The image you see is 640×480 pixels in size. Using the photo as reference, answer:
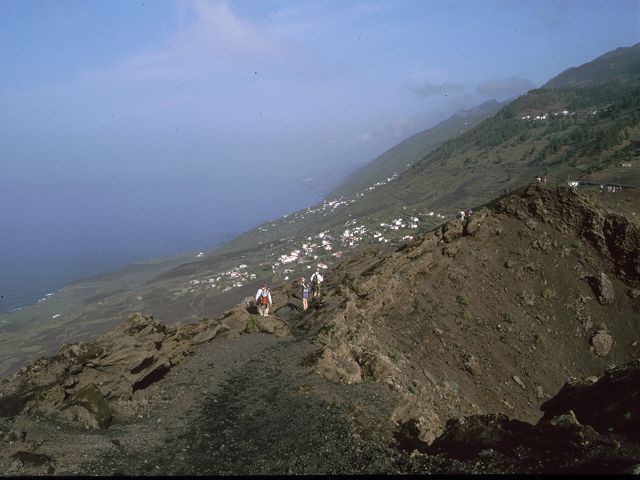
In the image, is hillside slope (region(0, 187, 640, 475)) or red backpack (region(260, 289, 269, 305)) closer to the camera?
hillside slope (region(0, 187, 640, 475))

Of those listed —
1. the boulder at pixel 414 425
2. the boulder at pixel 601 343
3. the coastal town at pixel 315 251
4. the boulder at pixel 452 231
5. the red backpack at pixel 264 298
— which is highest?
the boulder at pixel 452 231

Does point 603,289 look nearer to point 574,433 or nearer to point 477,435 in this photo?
point 477,435

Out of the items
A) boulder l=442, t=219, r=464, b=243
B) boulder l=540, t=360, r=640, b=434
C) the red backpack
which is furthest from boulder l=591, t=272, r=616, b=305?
the red backpack

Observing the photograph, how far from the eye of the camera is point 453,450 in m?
7.68

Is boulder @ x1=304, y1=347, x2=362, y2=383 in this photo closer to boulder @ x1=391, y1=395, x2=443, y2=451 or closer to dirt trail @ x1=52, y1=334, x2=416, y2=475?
dirt trail @ x1=52, y1=334, x2=416, y2=475

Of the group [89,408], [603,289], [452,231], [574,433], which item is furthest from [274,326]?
[603,289]

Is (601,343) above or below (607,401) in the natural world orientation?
below

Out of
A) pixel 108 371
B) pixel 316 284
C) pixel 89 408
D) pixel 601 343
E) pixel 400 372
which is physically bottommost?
pixel 601 343

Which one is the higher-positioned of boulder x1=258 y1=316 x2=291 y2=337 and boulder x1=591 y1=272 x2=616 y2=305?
boulder x1=258 y1=316 x2=291 y2=337

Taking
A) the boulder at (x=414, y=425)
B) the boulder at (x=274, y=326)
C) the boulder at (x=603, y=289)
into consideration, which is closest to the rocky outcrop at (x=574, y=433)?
the boulder at (x=414, y=425)

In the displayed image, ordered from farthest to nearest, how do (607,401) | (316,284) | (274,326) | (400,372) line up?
(316,284) → (274,326) → (400,372) → (607,401)

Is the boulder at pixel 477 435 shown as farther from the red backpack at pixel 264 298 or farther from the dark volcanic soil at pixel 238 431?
the red backpack at pixel 264 298

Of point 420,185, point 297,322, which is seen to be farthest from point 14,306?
point 297,322

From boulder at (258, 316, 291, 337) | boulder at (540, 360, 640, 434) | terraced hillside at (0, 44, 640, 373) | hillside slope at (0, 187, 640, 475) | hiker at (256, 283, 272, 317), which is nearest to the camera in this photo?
boulder at (540, 360, 640, 434)
